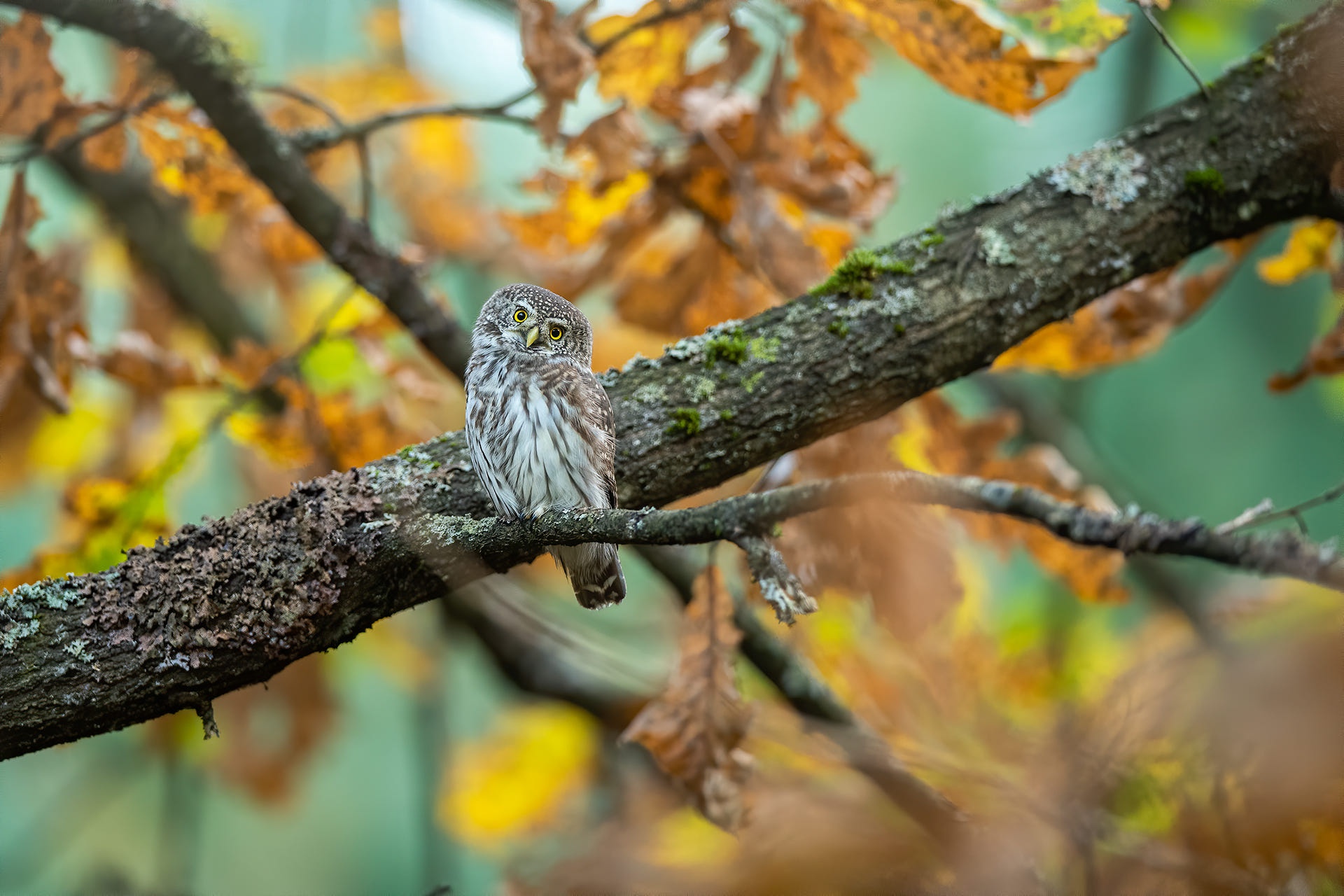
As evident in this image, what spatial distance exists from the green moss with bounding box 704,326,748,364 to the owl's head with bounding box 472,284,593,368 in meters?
0.45

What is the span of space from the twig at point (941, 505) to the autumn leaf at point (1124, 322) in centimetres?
196

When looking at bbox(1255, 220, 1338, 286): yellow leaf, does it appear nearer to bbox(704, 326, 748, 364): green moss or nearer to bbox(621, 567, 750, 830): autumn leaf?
bbox(704, 326, 748, 364): green moss

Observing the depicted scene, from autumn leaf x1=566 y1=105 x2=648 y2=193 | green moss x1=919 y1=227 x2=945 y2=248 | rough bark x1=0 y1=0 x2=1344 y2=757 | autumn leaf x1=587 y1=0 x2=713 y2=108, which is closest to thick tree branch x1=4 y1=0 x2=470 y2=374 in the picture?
rough bark x1=0 y1=0 x2=1344 y2=757

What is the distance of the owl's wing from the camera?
2.67 meters

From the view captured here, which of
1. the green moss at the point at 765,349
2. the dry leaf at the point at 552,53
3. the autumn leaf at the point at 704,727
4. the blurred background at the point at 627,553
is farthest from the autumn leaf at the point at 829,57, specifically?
the autumn leaf at the point at 704,727

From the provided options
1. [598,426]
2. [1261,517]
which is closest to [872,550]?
[598,426]

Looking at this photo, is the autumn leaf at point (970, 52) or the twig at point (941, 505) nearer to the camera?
the twig at point (941, 505)

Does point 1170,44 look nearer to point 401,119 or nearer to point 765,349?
point 765,349

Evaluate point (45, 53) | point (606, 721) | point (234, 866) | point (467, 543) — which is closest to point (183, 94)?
point (45, 53)

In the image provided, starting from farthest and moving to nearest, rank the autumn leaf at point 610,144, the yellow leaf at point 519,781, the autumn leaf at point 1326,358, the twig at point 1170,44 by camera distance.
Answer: the yellow leaf at point 519,781 < the autumn leaf at point 610,144 < the autumn leaf at point 1326,358 < the twig at point 1170,44

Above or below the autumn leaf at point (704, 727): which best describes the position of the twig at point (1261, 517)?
below

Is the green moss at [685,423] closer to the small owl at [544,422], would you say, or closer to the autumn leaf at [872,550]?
the small owl at [544,422]

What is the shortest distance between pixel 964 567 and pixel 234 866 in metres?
8.36

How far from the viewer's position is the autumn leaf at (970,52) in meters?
2.72
